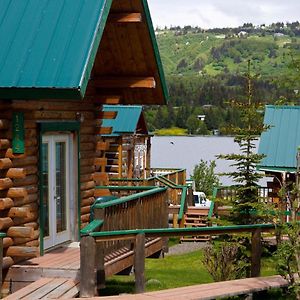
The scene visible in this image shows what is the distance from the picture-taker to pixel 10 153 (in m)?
13.1

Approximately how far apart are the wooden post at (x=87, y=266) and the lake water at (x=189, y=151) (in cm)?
4972

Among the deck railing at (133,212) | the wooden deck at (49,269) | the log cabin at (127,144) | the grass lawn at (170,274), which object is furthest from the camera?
the log cabin at (127,144)

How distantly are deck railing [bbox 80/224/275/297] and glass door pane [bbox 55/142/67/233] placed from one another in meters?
2.58

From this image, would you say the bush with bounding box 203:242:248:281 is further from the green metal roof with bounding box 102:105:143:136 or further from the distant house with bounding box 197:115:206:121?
the distant house with bounding box 197:115:206:121

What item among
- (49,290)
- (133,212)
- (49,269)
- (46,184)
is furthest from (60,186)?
(49,290)

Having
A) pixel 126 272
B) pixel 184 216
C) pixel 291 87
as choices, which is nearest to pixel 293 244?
pixel 291 87

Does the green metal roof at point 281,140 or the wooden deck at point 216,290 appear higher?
the green metal roof at point 281,140

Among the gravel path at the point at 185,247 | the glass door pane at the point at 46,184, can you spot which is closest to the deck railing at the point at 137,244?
the glass door pane at the point at 46,184

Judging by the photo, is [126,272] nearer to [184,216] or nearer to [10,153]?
[10,153]

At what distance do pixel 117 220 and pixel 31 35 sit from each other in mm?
3640

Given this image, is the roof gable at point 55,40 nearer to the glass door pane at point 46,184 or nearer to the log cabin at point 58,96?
the log cabin at point 58,96

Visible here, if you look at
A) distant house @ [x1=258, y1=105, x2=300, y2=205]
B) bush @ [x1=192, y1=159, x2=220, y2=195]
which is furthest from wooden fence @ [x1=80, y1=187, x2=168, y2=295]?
bush @ [x1=192, y1=159, x2=220, y2=195]

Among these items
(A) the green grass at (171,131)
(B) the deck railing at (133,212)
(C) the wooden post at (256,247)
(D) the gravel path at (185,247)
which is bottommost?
(D) the gravel path at (185,247)

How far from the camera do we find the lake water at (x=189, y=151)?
65000 mm
